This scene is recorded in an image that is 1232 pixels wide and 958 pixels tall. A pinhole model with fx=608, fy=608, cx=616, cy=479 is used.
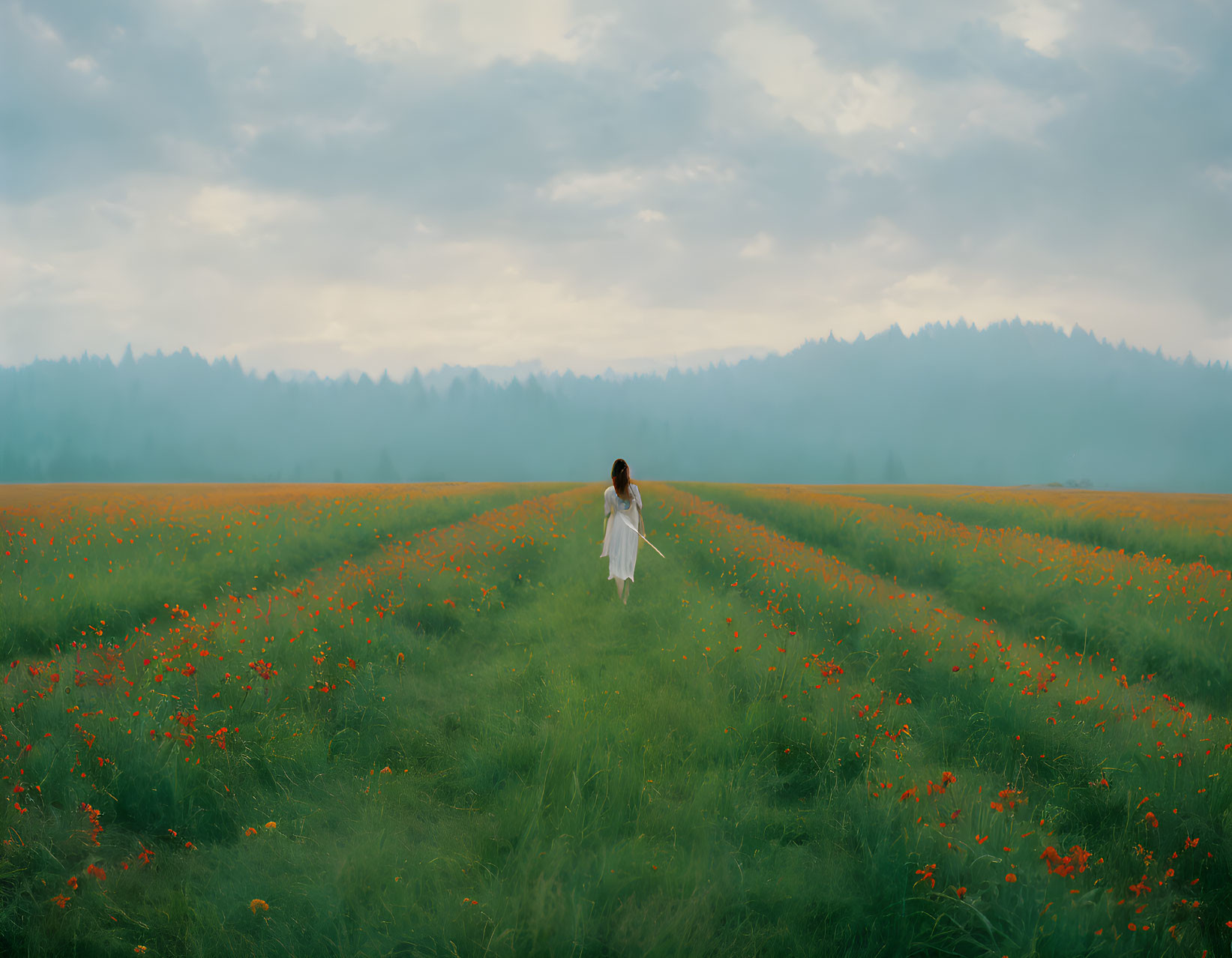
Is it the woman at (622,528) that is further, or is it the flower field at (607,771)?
the woman at (622,528)

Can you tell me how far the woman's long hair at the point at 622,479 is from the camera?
10703 mm

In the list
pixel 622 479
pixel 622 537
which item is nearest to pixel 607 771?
pixel 622 537

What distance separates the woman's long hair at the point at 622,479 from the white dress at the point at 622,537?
7 centimetres

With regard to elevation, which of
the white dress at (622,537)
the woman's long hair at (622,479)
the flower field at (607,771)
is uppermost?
the woman's long hair at (622,479)

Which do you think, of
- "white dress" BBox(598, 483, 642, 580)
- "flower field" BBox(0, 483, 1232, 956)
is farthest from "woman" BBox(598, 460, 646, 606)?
"flower field" BBox(0, 483, 1232, 956)

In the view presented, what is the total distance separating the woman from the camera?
10.4 meters

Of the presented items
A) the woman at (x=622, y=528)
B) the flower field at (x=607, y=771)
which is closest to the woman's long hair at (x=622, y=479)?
the woman at (x=622, y=528)

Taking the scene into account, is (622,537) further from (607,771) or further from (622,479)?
(607,771)

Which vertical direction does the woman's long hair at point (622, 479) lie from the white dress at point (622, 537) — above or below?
above

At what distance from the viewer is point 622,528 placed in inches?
413

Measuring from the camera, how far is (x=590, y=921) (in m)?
3.09

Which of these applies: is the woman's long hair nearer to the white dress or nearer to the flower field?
the white dress

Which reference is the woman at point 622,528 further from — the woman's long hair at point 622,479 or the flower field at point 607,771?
the flower field at point 607,771

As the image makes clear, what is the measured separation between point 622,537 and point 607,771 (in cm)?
610
